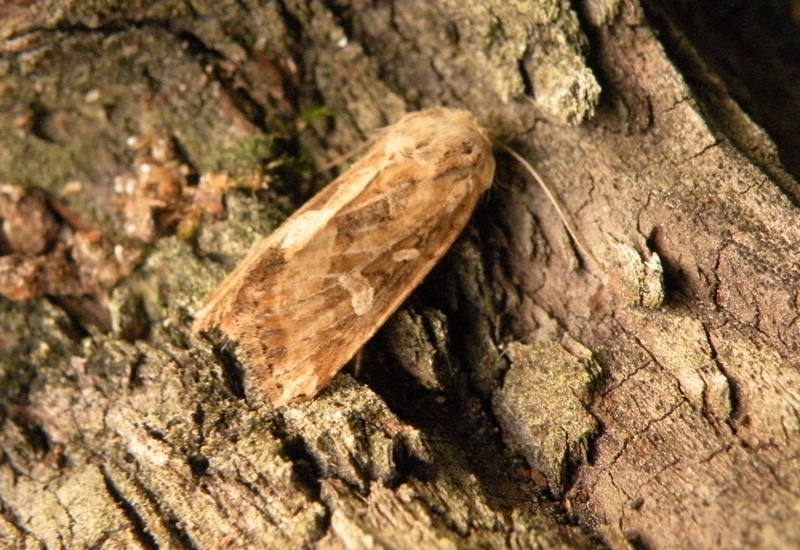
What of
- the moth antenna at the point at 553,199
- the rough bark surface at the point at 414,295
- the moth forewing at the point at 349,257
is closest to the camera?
the rough bark surface at the point at 414,295

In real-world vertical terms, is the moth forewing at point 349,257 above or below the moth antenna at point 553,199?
above

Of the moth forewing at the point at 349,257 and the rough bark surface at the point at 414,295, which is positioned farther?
the moth forewing at the point at 349,257

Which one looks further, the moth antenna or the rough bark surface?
the moth antenna

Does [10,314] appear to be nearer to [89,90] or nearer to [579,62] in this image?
[89,90]

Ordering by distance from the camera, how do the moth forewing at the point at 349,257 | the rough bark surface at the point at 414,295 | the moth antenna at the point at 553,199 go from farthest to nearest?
the moth antenna at the point at 553,199 < the moth forewing at the point at 349,257 < the rough bark surface at the point at 414,295

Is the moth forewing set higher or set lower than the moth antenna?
higher
